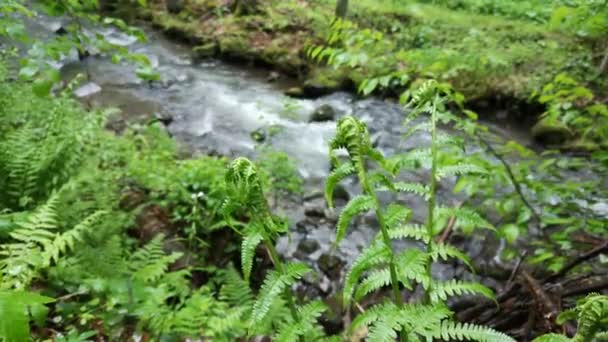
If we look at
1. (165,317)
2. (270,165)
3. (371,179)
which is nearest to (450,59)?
(371,179)

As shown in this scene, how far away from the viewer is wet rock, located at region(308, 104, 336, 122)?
8.09m

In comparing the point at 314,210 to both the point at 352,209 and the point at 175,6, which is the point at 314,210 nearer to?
the point at 352,209

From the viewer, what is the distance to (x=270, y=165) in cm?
533

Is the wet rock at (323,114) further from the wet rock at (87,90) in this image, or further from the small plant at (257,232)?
the small plant at (257,232)

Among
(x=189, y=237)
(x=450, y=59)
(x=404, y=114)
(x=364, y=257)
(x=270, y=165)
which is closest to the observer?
(x=364, y=257)

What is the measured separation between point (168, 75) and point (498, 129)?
7.31m

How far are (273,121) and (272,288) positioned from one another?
22.6 ft

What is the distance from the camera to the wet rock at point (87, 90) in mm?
7777

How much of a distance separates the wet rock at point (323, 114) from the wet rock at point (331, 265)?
404cm

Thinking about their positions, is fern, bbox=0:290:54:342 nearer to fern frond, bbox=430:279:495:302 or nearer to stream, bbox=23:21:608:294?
fern frond, bbox=430:279:495:302

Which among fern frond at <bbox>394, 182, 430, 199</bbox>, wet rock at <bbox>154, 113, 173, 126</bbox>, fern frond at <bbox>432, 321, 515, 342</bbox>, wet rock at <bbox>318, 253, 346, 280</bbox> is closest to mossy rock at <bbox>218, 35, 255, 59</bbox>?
wet rock at <bbox>154, 113, 173, 126</bbox>

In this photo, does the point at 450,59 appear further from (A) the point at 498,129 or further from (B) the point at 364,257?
(A) the point at 498,129

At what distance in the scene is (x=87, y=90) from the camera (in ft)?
26.4

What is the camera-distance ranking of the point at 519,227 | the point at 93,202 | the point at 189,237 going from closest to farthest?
the point at 519,227 < the point at 93,202 < the point at 189,237
